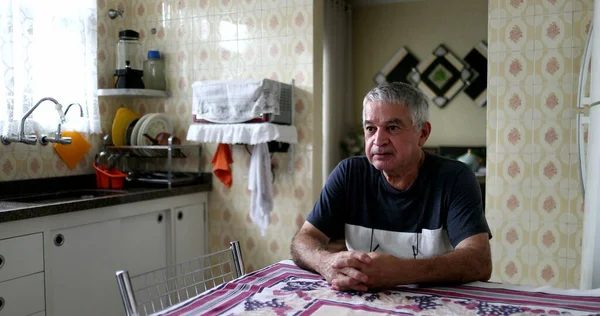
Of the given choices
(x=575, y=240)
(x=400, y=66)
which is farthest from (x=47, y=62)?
(x=400, y=66)

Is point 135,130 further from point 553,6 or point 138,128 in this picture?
point 553,6

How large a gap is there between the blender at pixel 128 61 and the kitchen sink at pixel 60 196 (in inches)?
25.6

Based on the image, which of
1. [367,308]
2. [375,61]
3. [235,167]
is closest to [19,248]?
[235,167]

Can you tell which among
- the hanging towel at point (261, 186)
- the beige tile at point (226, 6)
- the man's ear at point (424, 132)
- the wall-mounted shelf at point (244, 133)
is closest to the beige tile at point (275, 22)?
the beige tile at point (226, 6)

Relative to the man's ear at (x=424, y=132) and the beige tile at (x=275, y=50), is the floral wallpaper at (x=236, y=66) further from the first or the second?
the man's ear at (x=424, y=132)

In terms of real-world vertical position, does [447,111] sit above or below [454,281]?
above

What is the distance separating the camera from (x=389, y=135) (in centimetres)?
157

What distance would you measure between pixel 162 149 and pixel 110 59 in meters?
0.69

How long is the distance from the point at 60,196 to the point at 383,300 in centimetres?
221

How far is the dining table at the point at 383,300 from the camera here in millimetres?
1124

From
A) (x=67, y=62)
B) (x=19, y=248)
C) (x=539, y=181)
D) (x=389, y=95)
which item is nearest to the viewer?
(x=389, y=95)

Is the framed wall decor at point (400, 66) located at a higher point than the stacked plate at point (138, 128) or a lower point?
higher

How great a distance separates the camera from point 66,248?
231 cm

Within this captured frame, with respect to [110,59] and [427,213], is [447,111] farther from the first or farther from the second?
[427,213]
